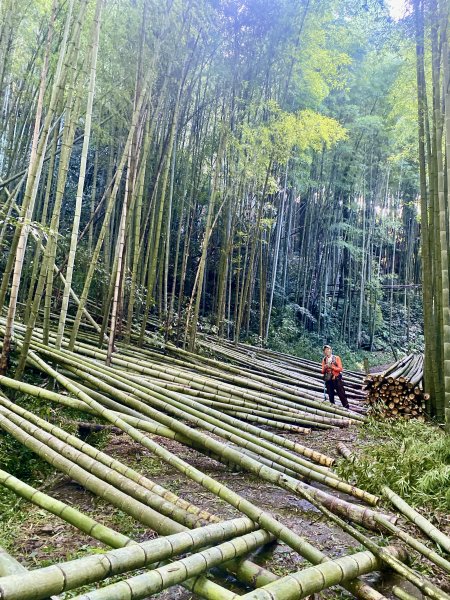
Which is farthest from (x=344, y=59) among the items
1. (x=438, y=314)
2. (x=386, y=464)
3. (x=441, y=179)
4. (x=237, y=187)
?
(x=386, y=464)

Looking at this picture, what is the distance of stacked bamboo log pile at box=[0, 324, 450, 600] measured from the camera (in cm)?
125

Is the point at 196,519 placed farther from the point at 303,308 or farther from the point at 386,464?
the point at 303,308

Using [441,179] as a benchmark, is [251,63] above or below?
above

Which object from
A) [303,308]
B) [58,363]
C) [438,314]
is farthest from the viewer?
[303,308]

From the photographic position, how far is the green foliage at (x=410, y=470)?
99.2 inches

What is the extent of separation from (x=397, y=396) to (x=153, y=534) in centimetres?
339

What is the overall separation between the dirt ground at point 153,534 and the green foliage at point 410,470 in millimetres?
432

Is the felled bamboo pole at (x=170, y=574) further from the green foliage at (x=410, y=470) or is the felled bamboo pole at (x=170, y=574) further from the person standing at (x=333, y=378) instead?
the person standing at (x=333, y=378)

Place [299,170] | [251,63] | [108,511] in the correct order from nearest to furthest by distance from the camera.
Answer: [108,511]
[251,63]
[299,170]

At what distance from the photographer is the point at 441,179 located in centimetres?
379

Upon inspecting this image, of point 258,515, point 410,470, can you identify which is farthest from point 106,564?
point 410,470

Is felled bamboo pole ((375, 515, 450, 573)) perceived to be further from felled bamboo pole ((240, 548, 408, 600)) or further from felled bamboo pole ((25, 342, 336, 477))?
felled bamboo pole ((25, 342, 336, 477))

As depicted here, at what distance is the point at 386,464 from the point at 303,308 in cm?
927

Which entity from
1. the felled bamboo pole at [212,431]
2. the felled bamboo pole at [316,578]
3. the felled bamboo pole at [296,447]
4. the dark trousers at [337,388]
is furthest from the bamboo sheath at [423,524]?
the dark trousers at [337,388]
